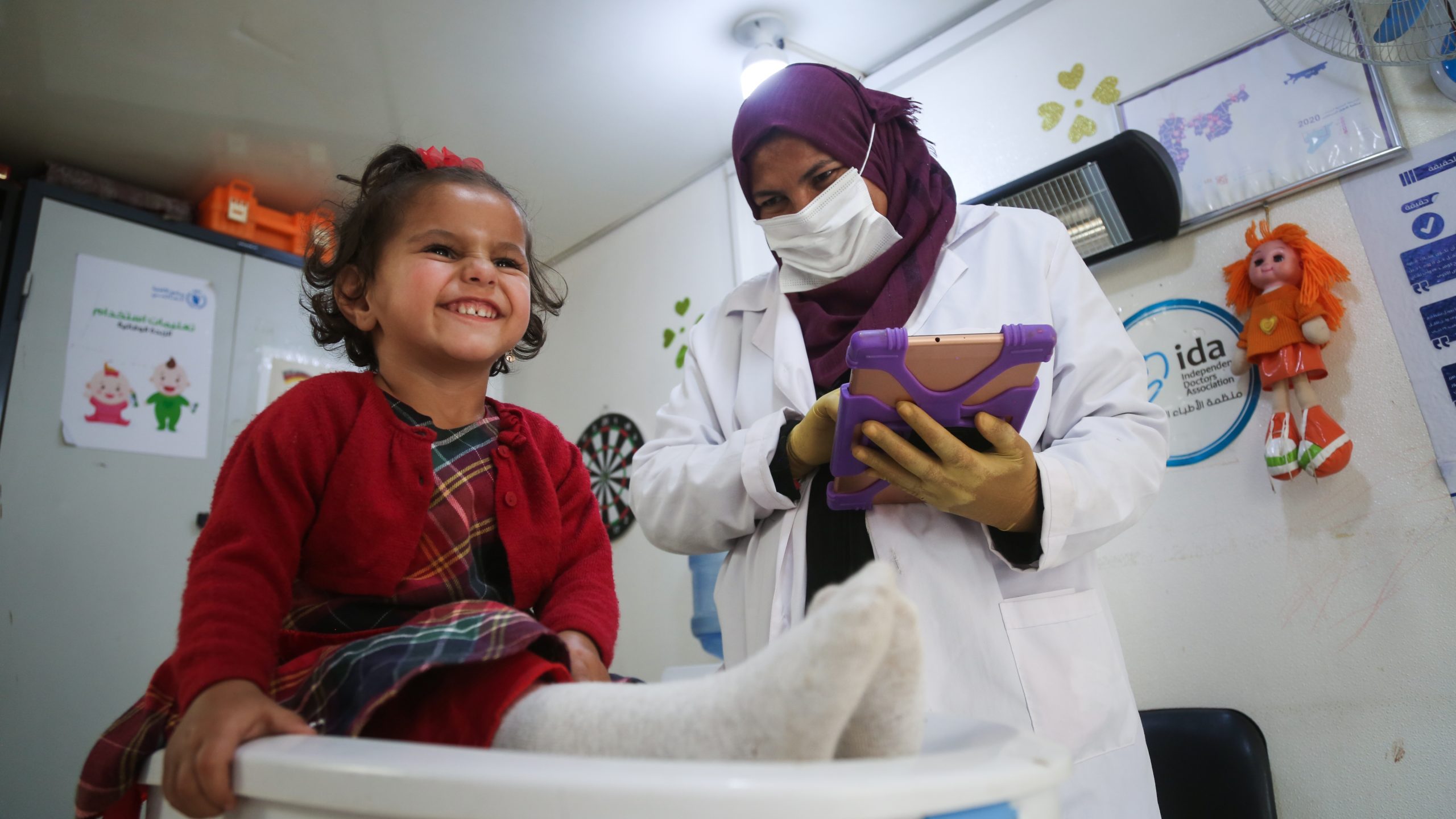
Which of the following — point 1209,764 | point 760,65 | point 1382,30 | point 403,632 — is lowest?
point 1209,764

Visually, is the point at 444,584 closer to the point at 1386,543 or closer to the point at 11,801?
the point at 1386,543

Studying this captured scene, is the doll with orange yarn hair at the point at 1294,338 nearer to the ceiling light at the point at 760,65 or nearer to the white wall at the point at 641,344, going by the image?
the ceiling light at the point at 760,65

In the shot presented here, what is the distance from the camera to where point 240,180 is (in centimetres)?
307

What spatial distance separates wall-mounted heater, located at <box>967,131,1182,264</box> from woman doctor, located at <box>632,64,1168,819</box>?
591 mm

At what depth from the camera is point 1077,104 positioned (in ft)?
6.98

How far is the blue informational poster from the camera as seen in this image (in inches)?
58.6

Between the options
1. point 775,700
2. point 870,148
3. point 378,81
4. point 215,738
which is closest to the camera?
point 775,700

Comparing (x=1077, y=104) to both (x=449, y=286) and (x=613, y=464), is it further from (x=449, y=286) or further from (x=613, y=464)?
(x=613, y=464)

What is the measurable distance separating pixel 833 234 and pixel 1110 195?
1.00 metres

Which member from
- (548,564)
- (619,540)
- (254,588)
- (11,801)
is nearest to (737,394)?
(548,564)

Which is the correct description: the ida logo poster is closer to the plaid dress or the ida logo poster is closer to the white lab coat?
the white lab coat

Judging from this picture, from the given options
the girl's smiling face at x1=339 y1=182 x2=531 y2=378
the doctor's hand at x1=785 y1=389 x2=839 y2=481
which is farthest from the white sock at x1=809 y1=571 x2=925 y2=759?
the girl's smiling face at x1=339 y1=182 x2=531 y2=378

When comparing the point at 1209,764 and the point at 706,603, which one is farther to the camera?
the point at 706,603

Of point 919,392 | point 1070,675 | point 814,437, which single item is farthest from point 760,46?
point 1070,675
